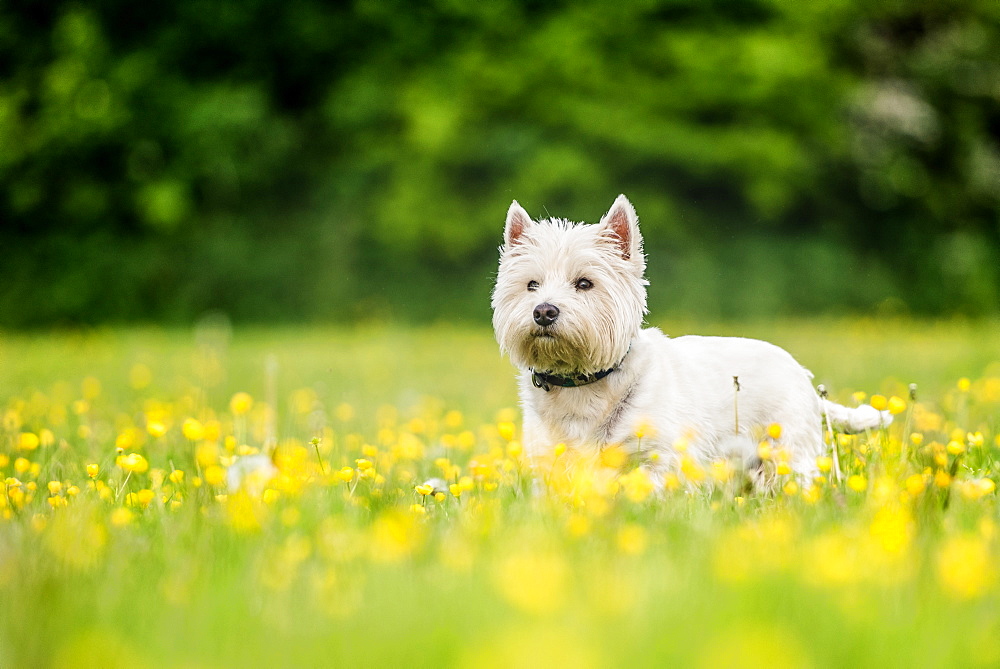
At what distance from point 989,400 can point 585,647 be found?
497 cm

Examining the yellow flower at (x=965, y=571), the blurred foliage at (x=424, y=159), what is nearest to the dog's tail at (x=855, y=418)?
the yellow flower at (x=965, y=571)

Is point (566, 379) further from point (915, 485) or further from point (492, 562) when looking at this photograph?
point (492, 562)

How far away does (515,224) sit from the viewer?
13.1ft

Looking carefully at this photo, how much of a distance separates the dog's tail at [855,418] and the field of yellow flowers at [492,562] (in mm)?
157

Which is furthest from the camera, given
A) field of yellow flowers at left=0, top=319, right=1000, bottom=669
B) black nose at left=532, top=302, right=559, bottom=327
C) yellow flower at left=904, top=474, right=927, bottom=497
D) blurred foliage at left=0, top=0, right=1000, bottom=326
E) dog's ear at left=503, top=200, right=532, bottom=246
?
blurred foliage at left=0, top=0, right=1000, bottom=326

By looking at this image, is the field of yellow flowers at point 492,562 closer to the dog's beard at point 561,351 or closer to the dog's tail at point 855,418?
the dog's tail at point 855,418

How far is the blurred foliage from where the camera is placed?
15.2 meters

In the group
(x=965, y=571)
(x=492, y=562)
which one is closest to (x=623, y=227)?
(x=492, y=562)

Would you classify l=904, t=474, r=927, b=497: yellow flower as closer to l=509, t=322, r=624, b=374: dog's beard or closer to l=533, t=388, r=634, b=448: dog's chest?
l=533, t=388, r=634, b=448: dog's chest

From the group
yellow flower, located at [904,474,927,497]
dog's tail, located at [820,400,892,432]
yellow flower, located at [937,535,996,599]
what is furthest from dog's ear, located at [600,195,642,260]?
yellow flower, located at [937,535,996,599]

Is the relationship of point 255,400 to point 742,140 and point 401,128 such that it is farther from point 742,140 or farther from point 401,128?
point 742,140

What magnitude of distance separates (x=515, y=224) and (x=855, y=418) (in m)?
1.87

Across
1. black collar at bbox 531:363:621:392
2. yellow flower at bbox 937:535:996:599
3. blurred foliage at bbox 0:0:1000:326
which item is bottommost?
yellow flower at bbox 937:535:996:599

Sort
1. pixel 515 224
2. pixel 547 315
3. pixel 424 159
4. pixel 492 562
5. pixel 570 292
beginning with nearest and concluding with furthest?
pixel 492 562 → pixel 547 315 → pixel 570 292 → pixel 515 224 → pixel 424 159
